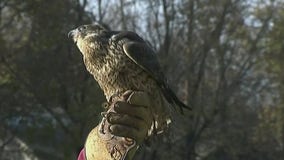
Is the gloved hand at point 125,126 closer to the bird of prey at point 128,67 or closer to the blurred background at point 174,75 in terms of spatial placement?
the bird of prey at point 128,67

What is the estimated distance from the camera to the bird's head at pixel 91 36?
3.47m

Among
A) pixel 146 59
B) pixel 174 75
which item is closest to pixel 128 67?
pixel 146 59

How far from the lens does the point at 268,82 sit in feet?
92.8

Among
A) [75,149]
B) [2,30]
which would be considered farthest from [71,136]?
[2,30]

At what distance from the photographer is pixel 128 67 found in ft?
11.1

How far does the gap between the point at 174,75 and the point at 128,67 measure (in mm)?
21885

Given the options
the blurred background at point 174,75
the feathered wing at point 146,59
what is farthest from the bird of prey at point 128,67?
the blurred background at point 174,75

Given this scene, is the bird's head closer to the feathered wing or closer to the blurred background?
the feathered wing

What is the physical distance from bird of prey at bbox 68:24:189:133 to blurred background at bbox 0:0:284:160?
46.3ft

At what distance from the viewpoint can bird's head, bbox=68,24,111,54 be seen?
347 centimetres

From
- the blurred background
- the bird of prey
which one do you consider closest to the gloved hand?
the bird of prey

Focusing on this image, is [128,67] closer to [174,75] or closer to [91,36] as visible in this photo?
[91,36]

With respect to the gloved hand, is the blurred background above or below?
below

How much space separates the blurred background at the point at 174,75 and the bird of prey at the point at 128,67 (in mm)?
14115
